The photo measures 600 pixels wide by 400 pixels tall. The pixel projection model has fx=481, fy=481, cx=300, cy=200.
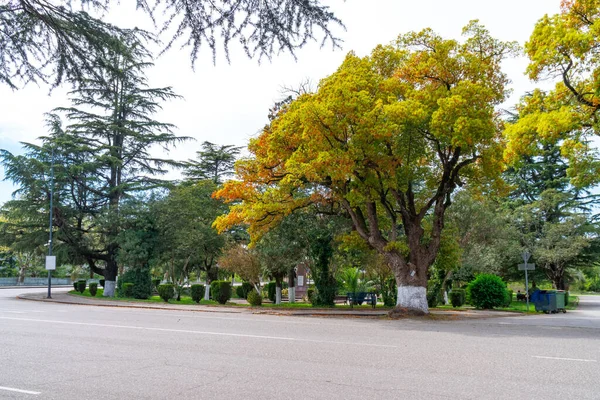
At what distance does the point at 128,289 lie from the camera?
3412 centimetres

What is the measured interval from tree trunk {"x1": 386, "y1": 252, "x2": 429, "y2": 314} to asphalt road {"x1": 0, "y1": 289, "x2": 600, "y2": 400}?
23.5 feet

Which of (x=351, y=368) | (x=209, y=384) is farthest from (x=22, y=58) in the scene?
(x=351, y=368)

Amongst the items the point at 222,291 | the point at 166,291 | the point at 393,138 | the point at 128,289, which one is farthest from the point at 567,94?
the point at 128,289

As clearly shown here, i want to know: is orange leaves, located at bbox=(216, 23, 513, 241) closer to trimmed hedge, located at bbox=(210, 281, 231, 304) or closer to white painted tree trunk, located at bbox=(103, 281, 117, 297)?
trimmed hedge, located at bbox=(210, 281, 231, 304)

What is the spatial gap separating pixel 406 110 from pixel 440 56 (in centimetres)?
342

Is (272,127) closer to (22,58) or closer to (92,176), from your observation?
(22,58)

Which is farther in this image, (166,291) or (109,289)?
(109,289)

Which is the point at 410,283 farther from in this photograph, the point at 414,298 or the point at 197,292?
the point at 197,292

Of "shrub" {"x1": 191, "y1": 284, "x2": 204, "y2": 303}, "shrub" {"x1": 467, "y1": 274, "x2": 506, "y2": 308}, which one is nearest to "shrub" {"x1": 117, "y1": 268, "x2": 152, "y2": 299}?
"shrub" {"x1": 191, "y1": 284, "x2": 204, "y2": 303}

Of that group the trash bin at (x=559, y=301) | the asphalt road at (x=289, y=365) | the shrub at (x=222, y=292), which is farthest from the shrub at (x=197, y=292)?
the trash bin at (x=559, y=301)

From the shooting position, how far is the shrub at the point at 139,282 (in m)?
34.4

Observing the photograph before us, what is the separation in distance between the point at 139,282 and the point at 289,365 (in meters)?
29.0

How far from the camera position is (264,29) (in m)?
5.04

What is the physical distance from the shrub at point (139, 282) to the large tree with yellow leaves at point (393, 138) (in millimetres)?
14464
